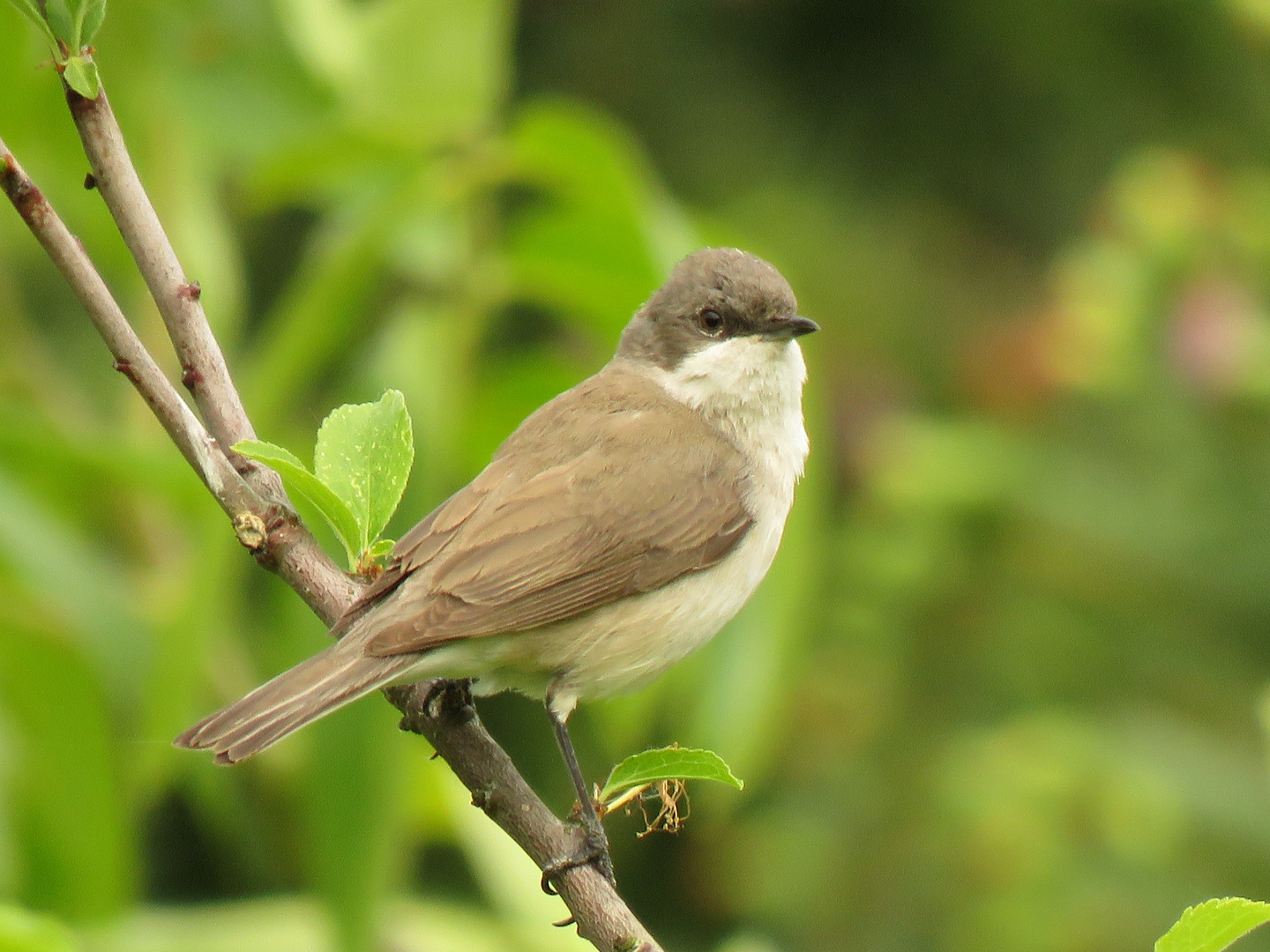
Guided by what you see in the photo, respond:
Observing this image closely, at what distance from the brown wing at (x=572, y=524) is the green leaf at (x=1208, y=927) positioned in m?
1.21

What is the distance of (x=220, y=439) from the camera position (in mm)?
2205

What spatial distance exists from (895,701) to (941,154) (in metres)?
2.48

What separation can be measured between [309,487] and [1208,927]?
48.2 inches

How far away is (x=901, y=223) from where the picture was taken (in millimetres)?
6109

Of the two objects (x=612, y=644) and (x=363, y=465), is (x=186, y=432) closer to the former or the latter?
(x=363, y=465)

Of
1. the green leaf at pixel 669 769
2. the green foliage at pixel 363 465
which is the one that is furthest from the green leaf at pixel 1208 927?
the green foliage at pixel 363 465

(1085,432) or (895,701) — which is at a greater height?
(1085,432)

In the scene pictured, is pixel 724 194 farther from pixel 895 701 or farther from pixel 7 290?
pixel 7 290

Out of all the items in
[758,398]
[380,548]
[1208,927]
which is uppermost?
[758,398]

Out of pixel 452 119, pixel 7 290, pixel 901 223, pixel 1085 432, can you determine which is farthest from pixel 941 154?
pixel 7 290

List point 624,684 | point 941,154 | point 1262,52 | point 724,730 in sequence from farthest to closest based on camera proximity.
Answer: point 941,154 → point 1262,52 → point 724,730 → point 624,684

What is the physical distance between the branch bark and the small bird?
7 cm

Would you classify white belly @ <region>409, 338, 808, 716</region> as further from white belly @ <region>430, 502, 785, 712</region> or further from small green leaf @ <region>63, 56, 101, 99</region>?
small green leaf @ <region>63, 56, 101, 99</region>

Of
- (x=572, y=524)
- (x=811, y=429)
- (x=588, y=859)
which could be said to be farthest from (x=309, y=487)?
(x=811, y=429)
